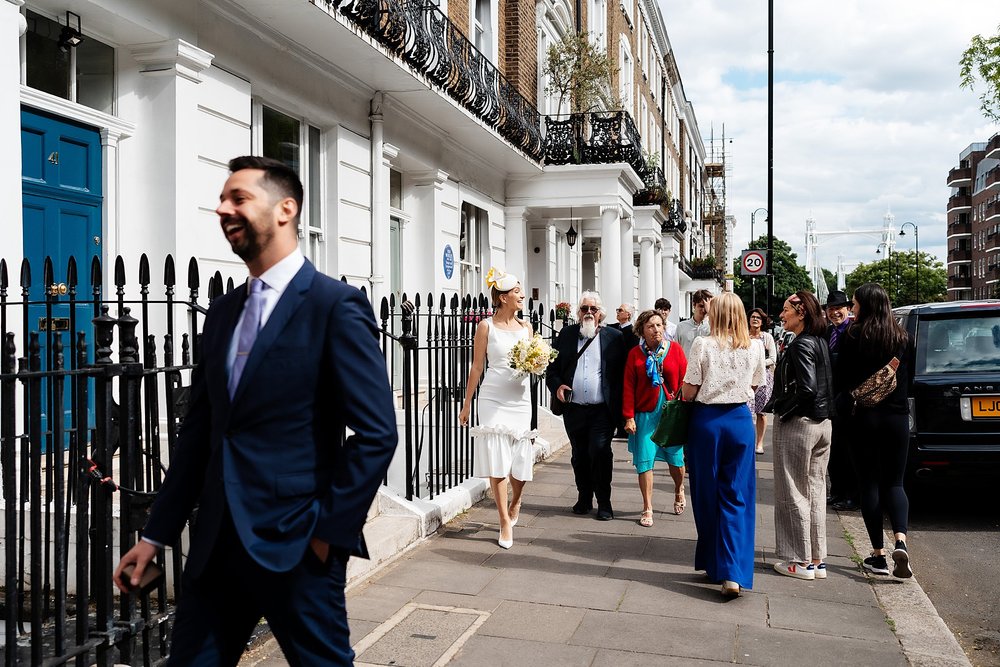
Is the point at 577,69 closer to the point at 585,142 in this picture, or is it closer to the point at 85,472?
the point at 585,142

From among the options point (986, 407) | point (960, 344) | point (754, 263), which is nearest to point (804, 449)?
point (986, 407)

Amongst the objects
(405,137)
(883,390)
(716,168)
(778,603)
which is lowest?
(778,603)

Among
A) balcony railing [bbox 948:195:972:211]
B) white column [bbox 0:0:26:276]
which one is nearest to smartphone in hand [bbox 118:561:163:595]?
white column [bbox 0:0:26:276]

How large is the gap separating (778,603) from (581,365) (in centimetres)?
288

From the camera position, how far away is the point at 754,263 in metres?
22.3

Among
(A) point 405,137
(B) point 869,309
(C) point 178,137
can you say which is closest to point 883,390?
(B) point 869,309

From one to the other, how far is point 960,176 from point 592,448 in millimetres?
127358

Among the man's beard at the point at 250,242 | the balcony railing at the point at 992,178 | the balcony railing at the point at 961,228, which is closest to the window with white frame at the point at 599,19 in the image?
the man's beard at the point at 250,242

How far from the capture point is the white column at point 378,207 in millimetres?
11898

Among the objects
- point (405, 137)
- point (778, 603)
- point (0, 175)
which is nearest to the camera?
point (778, 603)

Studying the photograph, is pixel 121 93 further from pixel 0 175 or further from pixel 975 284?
pixel 975 284

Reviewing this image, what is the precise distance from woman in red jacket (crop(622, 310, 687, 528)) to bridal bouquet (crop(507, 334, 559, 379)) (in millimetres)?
1245

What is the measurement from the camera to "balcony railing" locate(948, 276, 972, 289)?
117 metres

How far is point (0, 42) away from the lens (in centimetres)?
620
